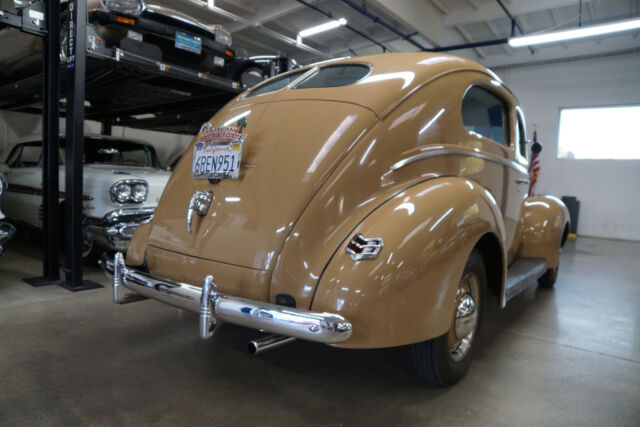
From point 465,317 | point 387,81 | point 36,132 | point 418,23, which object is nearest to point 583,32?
A: point 418,23

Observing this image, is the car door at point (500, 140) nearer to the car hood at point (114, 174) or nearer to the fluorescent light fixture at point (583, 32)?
the car hood at point (114, 174)

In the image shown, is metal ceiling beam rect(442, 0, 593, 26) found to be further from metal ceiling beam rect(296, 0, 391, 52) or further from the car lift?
the car lift

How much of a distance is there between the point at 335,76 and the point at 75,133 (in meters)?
2.29

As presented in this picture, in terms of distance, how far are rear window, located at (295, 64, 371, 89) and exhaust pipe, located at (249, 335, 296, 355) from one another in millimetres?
1384

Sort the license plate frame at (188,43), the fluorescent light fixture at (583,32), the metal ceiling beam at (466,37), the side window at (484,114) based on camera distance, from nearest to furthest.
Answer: the side window at (484,114)
the license plate frame at (188,43)
the fluorescent light fixture at (583,32)
the metal ceiling beam at (466,37)

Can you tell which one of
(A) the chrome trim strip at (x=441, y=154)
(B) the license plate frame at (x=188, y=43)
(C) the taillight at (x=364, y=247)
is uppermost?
(B) the license plate frame at (x=188, y=43)

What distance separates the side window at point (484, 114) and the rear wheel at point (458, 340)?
2.84 ft

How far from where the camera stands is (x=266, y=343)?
1658 millimetres

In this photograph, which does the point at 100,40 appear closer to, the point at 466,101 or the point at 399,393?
the point at 466,101

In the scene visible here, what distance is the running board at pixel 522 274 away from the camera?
2610 mm

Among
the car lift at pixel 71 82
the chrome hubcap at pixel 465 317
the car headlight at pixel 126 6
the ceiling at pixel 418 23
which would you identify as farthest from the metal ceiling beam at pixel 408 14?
the chrome hubcap at pixel 465 317

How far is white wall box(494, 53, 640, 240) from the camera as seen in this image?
10398mm

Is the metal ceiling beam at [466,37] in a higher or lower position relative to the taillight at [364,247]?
higher

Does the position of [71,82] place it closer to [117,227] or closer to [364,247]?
[117,227]
